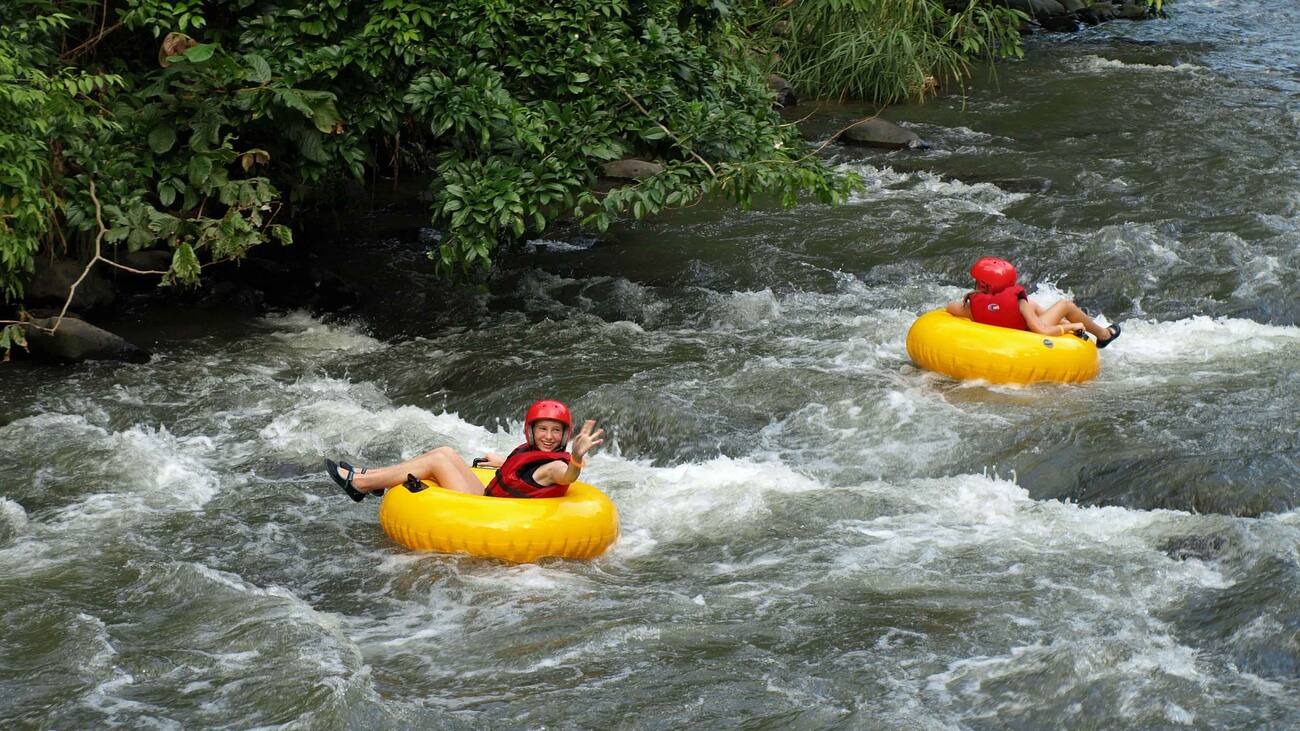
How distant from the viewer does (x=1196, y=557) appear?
5512mm

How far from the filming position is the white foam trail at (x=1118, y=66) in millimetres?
15117

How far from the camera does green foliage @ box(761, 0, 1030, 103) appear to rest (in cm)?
1426

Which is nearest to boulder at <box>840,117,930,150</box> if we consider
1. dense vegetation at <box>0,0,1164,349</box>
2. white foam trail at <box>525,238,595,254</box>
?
white foam trail at <box>525,238,595,254</box>

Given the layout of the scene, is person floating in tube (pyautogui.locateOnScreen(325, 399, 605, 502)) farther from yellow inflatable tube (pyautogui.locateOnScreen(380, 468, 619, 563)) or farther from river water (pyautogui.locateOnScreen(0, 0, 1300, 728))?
river water (pyautogui.locateOnScreen(0, 0, 1300, 728))

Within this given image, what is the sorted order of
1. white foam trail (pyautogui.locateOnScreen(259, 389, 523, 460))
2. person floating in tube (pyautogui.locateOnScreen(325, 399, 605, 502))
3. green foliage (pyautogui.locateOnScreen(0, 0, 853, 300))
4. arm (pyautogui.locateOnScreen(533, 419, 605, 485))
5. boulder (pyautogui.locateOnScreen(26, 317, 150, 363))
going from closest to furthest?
arm (pyautogui.locateOnScreen(533, 419, 605, 485))
person floating in tube (pyautogui.locateOnScreen(325, 399, 605, 502))
white foam trail (pyautogui.locateOnScreen(259, 389, 523, 460))
green foliage (pyautogui.locateOnScreen(0, 0, 853, 300))
boulder (pyautogui.locateOnScreen(26, 317, 150, 363))

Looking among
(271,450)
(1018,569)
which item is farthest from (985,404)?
(271,450)

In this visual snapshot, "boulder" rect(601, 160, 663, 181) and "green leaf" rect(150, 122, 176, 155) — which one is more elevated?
"green leaf" rect(150, 122, 176, 155)

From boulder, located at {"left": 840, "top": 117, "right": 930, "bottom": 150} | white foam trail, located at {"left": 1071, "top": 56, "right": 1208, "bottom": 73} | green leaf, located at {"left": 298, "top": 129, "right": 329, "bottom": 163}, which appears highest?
green leaf, located at {"left": 298, "top": 129, "right": 329, "bottom": 163}

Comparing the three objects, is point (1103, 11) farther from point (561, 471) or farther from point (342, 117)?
point (561, 471)

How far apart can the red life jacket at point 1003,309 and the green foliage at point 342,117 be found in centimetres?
103

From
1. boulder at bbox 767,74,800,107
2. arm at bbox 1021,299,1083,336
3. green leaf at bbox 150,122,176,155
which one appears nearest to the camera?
arm at bbox 1021,299,1083,336

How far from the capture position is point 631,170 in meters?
11.7

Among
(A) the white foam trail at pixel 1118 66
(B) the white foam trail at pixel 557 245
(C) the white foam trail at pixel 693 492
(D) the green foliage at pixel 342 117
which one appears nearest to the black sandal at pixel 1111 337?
(D) the green foliage at pixel 342 117

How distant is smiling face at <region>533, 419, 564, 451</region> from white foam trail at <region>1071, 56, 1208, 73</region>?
1143cm
